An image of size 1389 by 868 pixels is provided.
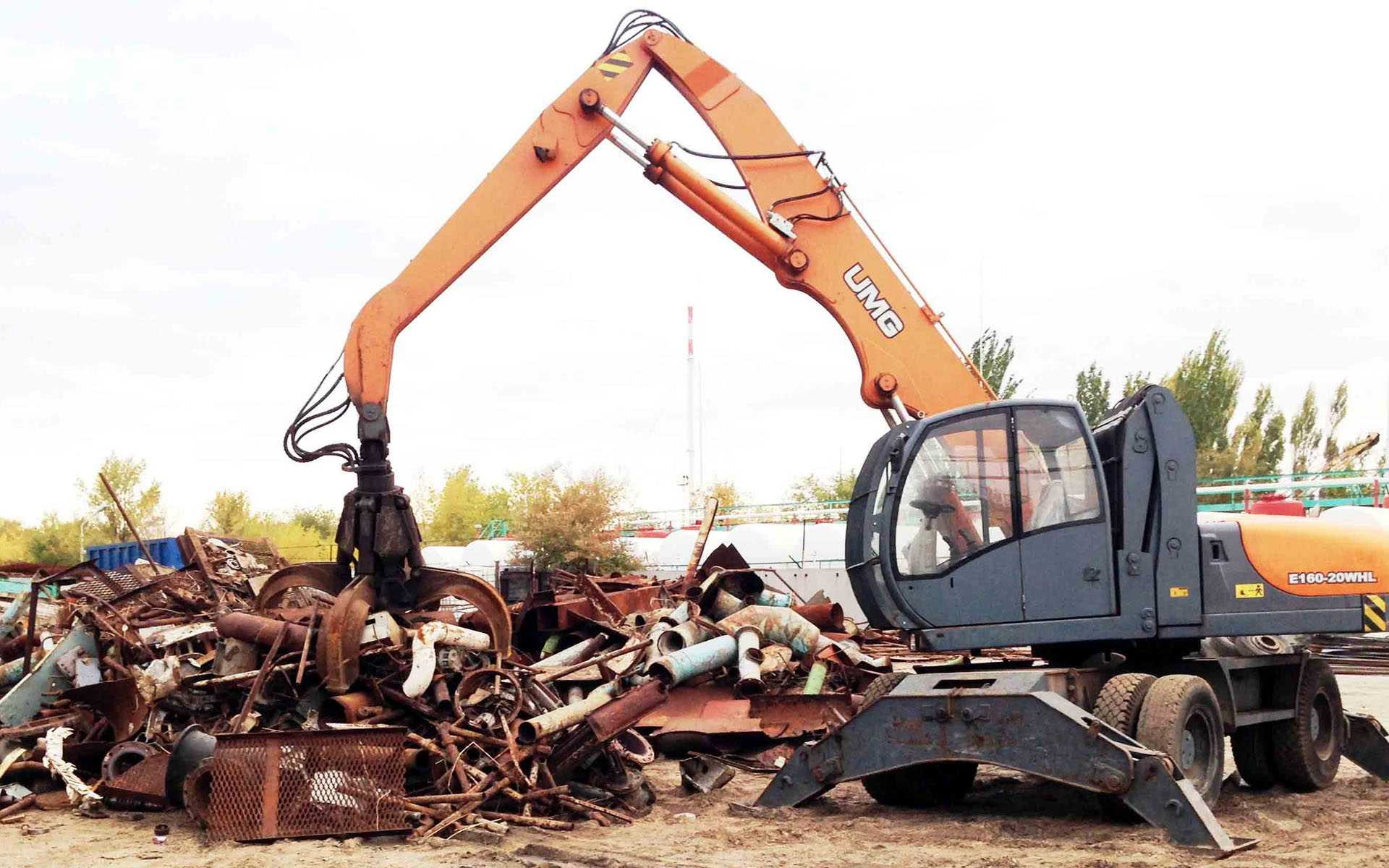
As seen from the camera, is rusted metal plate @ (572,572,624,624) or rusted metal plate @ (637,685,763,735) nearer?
rusted metal plate @ (637,685,763,735)

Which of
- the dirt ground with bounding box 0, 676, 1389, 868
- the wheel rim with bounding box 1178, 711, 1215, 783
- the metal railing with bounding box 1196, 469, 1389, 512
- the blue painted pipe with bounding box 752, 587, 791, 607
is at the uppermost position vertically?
the metal railing with bounding box 1196, 469, 1389, 512

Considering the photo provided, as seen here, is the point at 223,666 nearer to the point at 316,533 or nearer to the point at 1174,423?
the point at 1174,423

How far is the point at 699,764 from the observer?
929 centimetres

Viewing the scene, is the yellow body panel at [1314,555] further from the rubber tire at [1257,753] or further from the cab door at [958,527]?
the cab door at [958,527]

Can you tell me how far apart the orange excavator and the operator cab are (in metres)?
2.75

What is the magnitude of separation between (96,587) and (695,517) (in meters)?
34.8

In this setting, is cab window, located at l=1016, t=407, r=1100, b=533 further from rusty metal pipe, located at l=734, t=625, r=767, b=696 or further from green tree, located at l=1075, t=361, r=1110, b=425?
green tree, located at l=1075, t=361, r=1110, b=425

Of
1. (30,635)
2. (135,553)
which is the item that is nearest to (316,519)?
(135,553)

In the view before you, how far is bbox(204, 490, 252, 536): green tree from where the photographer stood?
180 feet

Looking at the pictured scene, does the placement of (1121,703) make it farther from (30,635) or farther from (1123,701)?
(30,635)

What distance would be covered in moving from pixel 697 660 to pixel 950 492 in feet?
11.0

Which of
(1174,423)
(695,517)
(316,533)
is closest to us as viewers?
(1174,423)

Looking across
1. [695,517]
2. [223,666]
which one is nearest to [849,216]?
[223,666]

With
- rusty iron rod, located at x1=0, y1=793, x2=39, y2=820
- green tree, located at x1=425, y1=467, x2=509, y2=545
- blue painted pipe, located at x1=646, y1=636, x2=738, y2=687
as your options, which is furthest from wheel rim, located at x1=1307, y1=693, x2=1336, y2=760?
green tree, located at x1=425, y1=467, x2=509, y2=545
